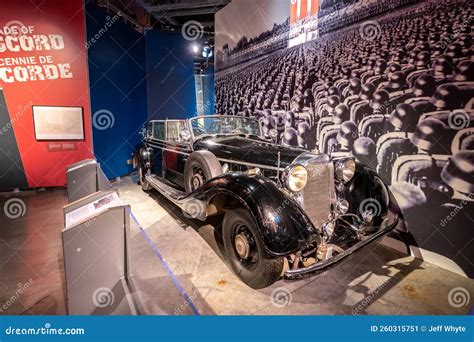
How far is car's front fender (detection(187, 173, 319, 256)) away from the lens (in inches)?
76.6

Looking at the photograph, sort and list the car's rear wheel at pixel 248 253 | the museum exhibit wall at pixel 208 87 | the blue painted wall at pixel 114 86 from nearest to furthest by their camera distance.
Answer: the car's rear wheel at pixel 248 253 → the blue painted wall at pixel 114 86 → the museum exhibit wall at pixel 208 87

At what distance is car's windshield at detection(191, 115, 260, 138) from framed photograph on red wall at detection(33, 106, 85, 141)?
117 inches

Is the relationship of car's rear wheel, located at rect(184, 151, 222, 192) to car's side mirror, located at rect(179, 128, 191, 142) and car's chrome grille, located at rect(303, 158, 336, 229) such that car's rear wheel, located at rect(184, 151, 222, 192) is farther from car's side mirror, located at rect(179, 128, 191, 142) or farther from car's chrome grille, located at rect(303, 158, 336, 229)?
car's chrome grille, located at rect(303, 158, 336, 229)

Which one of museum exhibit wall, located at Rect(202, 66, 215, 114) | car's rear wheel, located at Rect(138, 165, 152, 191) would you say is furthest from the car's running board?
museum exhibit wall, located at Rect(202, 66, 215, 114)

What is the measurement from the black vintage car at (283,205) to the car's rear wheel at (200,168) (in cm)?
1

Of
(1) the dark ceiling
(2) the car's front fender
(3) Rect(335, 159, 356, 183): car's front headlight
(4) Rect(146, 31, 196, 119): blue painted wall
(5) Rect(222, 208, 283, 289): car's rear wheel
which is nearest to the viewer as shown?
(2) the car's front fender

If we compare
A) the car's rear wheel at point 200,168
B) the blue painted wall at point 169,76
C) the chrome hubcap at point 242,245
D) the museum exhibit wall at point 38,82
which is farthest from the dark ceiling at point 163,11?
the chrome hubcap at point 242,245

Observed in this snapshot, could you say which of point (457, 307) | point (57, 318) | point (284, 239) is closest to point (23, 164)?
point (57, 318)

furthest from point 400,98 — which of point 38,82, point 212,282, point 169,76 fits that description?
point 169,76

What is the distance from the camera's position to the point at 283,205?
2100 millimetres

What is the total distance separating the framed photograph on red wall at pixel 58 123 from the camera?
5191 mm

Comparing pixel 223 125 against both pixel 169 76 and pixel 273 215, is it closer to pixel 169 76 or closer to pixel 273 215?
pixel 273 215

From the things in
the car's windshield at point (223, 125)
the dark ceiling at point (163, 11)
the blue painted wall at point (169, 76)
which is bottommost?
the car's windshield at point (223, 125)

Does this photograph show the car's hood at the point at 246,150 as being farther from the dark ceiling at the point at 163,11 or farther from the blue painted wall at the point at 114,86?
the dark ceiling at the point at 163,11
